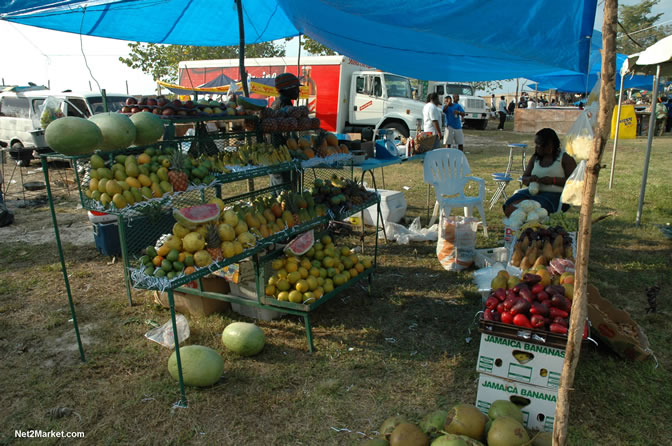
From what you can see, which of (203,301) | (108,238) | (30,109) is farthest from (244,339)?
(30,109)

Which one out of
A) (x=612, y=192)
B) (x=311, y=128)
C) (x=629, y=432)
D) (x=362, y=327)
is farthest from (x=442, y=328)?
(x=612, y=192)

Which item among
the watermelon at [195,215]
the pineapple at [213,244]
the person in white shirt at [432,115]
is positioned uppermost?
the person in white shirt at [432,115]

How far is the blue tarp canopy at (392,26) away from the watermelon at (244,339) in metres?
2.71

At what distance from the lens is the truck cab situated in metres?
15.7

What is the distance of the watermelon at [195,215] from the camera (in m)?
3.28

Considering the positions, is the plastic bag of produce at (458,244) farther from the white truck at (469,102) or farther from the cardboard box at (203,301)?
the white truck at (469,102)

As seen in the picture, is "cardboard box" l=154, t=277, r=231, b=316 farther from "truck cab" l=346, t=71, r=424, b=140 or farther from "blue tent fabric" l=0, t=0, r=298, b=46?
"truck cab" l=346, t=71, r=424, b=140

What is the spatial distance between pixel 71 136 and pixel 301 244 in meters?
2.09

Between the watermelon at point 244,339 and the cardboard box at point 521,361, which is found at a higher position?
the cardboard box at point 521,361

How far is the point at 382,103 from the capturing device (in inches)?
631

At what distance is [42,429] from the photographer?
9.49ft

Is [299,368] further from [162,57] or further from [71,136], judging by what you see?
[162,57]

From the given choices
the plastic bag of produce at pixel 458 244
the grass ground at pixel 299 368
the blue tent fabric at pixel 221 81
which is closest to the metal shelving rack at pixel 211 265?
the grass ground at pixel 299 368

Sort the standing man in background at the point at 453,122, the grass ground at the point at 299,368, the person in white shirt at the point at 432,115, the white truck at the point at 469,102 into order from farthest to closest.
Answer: the white truck at the point at 469,102, the standing man in background at the point at 453,122, the person in white shirt at the point at 432,115, the grass ground at the point at 299,368
